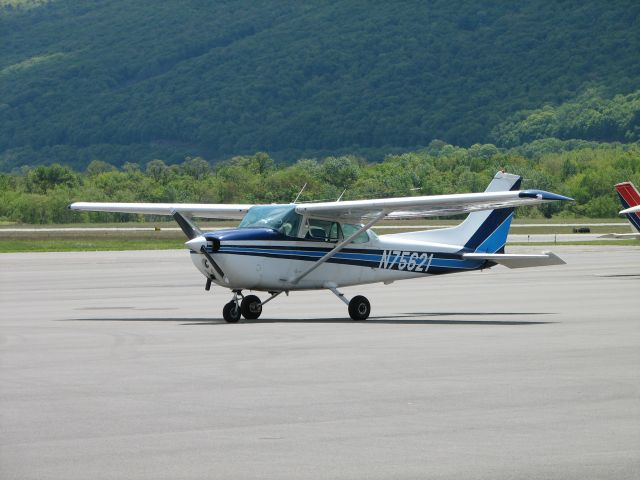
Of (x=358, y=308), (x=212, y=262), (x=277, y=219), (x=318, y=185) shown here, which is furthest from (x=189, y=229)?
(x=318, y=185)

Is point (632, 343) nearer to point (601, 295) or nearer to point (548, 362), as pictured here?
point (548, 362)

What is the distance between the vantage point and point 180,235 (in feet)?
255

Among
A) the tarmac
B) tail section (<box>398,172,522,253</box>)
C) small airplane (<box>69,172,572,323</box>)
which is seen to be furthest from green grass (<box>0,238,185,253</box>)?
tail section (<box>398,172,522,253</box>)

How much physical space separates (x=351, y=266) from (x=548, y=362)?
7.75 metres

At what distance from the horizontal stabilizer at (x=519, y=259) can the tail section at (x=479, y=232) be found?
273mm

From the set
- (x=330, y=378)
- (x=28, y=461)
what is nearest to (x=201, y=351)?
(x=330, y=378)

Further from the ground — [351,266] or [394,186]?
[351,266]

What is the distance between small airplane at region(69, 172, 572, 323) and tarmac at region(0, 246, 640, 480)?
0.71 metres

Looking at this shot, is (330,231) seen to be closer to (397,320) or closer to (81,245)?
(397,320)

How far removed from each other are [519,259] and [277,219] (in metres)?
4.23

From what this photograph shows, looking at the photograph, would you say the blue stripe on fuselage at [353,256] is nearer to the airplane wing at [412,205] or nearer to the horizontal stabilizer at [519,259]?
the horizontal stabilizer at [519,259]

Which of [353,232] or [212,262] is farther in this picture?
[353,232]

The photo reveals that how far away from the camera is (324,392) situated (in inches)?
468

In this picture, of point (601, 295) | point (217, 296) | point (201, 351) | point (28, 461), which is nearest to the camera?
point (28, 461)
